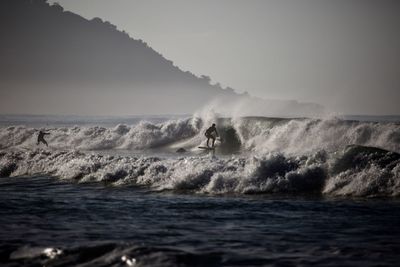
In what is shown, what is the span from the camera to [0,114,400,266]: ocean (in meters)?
7.82

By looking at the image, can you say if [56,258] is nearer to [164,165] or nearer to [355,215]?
[355,215]

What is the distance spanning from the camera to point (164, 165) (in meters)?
17.4

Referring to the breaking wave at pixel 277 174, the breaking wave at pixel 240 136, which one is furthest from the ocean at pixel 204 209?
the breaking wave at pixel 240 136

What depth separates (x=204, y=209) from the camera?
11.7 metres

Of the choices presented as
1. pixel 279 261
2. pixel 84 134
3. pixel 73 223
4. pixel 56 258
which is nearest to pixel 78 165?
pixel 73 223

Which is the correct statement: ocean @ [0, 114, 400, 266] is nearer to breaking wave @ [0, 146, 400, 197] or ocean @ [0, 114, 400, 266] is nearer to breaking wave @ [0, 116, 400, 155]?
breaking wave @ [0, 146, 400, 197]

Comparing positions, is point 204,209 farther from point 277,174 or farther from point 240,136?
point 240,136

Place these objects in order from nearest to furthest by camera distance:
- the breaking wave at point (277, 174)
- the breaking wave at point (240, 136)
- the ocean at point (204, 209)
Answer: the ocean at point (204, 209)
the breaking wave at point (277, 174)
the breaking wave at point (240, 136)

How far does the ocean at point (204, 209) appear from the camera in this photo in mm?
7816

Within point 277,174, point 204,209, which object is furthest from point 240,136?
point 204,209

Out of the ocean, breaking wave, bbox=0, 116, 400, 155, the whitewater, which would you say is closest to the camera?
the ocean

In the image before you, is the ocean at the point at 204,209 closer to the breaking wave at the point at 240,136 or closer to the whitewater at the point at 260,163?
the whitewater at the point at 260,163

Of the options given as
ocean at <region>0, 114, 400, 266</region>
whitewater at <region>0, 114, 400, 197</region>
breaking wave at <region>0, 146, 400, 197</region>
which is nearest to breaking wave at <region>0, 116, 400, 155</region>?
whitewater at <region>0, 114, 400, 197</region>

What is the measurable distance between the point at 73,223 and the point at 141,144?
25.9 m
